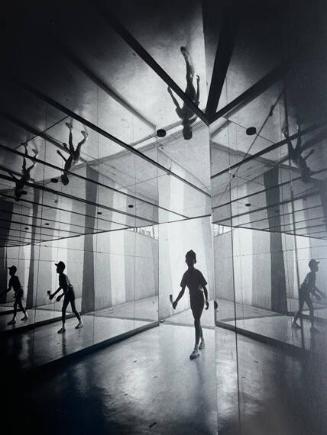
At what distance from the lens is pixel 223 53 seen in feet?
9.15

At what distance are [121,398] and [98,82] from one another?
15.5ft

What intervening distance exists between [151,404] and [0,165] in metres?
4.56

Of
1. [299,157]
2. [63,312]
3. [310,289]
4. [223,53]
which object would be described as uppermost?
[223,53]

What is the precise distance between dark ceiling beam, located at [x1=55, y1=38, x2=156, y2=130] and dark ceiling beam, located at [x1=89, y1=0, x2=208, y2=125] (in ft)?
2.24

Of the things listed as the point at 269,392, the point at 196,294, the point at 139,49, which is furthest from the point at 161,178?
the point at 269,392

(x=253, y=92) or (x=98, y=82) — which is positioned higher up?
(x=98, y=82)

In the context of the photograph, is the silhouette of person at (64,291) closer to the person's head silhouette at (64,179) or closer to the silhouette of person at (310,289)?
the person's head silhouette at (64,179)

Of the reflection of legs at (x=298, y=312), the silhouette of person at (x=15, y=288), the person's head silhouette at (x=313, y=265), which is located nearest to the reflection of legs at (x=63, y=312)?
the silhouette of person at (x=15, y=288)

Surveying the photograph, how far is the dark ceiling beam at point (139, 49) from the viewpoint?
2.53 meters

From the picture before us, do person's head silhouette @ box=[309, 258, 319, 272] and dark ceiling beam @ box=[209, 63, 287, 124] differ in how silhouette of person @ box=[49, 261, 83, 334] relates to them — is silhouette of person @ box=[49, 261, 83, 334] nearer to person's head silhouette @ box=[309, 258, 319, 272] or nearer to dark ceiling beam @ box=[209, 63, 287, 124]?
dark ceiling beam @ box=[209, 63, 287, 124]

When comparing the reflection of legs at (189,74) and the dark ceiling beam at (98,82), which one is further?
the reflection of legs at (189,74)

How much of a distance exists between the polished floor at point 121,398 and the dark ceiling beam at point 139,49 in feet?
14.9

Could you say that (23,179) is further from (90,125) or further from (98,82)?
(98,82)

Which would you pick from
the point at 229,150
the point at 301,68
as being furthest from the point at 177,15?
the point at 301,68
